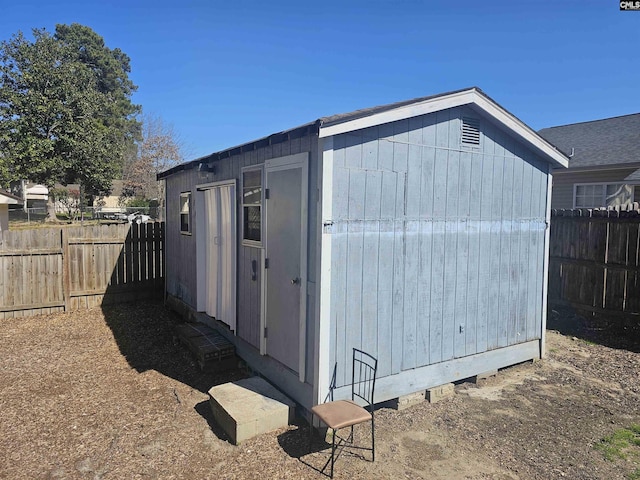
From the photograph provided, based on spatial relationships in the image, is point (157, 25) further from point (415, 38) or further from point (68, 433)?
point (68, 433)

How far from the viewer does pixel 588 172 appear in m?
11.8

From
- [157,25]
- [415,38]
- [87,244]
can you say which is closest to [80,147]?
[157,25]

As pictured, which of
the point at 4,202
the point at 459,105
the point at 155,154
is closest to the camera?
the point at 459,105

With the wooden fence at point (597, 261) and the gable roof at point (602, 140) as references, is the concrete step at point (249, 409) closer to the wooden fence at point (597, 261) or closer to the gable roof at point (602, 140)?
the wooden fence at point (597, 261)

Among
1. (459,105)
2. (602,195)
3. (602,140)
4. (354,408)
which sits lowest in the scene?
(354,408)

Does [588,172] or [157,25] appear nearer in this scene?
[157,25]

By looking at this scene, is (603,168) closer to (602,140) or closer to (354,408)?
(602,140)

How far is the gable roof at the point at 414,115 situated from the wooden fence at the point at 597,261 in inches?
85.7

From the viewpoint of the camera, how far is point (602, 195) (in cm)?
1166

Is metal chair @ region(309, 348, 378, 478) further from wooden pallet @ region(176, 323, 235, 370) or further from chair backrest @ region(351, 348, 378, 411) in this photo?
wooden pallet @ region(176, 323, 235, 370)

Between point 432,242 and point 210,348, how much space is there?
290 centimetres

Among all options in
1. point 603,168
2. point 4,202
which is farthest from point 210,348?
point 603,168

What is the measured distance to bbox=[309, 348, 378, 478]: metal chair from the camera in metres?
2.84

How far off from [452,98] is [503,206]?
1485mm
